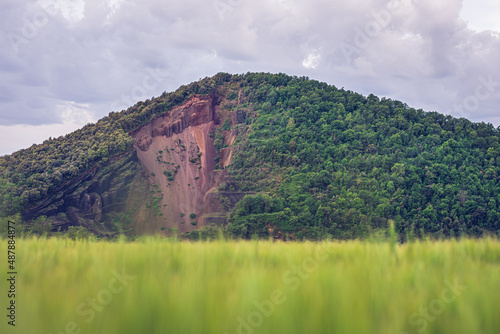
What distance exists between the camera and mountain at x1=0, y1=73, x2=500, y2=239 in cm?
4403

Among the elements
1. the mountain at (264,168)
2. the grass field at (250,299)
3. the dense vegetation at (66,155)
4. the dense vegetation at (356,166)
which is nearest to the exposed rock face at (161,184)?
the mountain at (264,168)

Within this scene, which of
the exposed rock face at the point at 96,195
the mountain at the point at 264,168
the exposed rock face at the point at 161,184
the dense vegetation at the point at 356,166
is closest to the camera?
the dense vegetation at the point at 356,166

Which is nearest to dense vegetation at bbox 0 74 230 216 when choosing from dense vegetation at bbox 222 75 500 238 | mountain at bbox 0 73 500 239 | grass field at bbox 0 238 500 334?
mountain at bbox 0 73 500 239

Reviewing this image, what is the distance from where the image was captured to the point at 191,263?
3.16 metres

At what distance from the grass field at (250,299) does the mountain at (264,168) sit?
3642 centimetres

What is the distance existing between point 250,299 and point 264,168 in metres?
52.4

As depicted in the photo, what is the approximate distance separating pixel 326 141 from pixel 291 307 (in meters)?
57.9

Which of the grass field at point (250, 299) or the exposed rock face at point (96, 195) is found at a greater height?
the exposed rock face at point (96, 195)

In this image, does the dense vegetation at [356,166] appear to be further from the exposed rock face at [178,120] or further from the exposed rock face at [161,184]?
the exposed rock face at [178,120]

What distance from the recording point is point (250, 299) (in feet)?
7.19

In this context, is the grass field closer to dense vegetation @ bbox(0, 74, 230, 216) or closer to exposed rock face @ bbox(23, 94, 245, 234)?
dense vegetation @ bbox(0, 74, 230, 216)

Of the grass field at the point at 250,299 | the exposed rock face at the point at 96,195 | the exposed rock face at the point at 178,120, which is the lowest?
the grass field at the point at 250,299

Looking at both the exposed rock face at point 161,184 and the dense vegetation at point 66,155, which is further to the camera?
the exposed rock face at point 161,184

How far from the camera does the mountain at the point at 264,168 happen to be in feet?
144
